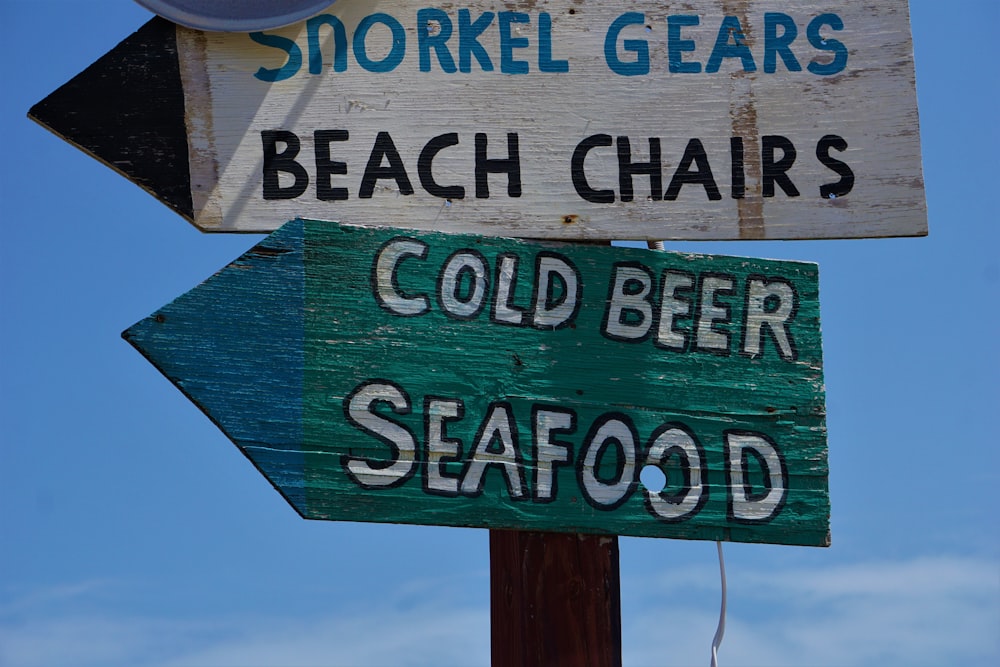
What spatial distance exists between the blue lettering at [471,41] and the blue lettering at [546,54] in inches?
4.1

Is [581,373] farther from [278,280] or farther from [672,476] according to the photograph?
[278,280]

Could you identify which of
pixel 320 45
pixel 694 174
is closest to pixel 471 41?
pixel 320 45

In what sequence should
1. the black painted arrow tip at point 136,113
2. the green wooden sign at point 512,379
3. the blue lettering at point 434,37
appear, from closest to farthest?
1. the green wooden sign at point 512,379
2. the black painted arrow tip at point 136,113
3. the blue lettering at point 434,37

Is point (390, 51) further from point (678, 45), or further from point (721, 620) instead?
point (721, 620)

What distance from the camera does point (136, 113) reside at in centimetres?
237

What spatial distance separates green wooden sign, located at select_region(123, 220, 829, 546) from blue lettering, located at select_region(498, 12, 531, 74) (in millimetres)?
382

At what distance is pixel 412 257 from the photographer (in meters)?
2.27

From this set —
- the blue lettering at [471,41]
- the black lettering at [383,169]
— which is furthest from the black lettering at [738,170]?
the black lettering at [383,169]

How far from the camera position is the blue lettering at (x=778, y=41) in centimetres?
251

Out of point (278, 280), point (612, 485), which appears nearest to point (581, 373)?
point (612, 485)

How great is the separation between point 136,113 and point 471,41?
A: 682mm

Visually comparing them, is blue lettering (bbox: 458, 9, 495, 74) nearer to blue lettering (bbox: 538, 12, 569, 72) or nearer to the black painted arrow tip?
blue lettering (bbox: 538, 12, 569, 72)

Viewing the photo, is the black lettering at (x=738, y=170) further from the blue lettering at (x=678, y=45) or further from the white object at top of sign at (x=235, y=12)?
the white object at top of sign at (x=235, y=12)

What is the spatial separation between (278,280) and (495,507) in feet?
1.88
